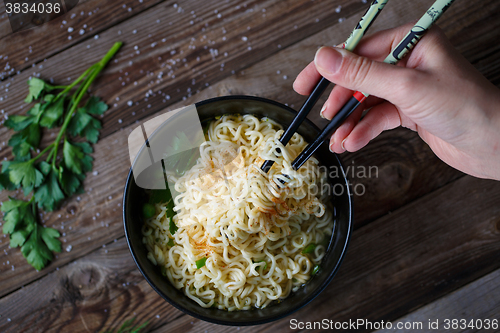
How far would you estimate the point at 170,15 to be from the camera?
1.96m

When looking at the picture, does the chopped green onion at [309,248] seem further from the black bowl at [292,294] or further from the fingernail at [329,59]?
the fingernail at [329,59]

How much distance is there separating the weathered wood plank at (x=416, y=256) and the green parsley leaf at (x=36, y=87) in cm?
→ 156

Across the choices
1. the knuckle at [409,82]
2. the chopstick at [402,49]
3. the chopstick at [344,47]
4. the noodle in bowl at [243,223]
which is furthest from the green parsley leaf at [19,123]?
the knuckle at [409,82]

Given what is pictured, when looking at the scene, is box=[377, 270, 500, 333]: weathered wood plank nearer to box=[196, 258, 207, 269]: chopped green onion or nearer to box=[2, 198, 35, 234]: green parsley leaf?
box=[196, 258, 207, 269]: chopped green onion

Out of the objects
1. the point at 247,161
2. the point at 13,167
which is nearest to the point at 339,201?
the point at 247,161

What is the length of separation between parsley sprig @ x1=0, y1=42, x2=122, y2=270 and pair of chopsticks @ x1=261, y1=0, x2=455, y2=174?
1.11 meters

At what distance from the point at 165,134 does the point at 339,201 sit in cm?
94

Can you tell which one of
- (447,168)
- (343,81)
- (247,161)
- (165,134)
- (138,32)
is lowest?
(447,168)

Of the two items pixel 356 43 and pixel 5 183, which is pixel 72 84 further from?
pixel 356 43

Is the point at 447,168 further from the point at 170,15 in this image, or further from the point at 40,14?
the point at 40,14

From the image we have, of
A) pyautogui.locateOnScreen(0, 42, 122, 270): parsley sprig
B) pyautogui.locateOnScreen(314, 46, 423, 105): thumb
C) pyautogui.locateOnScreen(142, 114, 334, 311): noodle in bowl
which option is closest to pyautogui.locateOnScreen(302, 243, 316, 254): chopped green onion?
pyautogui.locateOnScreen(142, 114, 334, 311): noodle in bowl

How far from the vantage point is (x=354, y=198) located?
6.29 ft

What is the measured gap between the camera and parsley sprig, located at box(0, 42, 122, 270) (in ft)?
6.16

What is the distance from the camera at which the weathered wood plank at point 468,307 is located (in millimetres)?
1925
